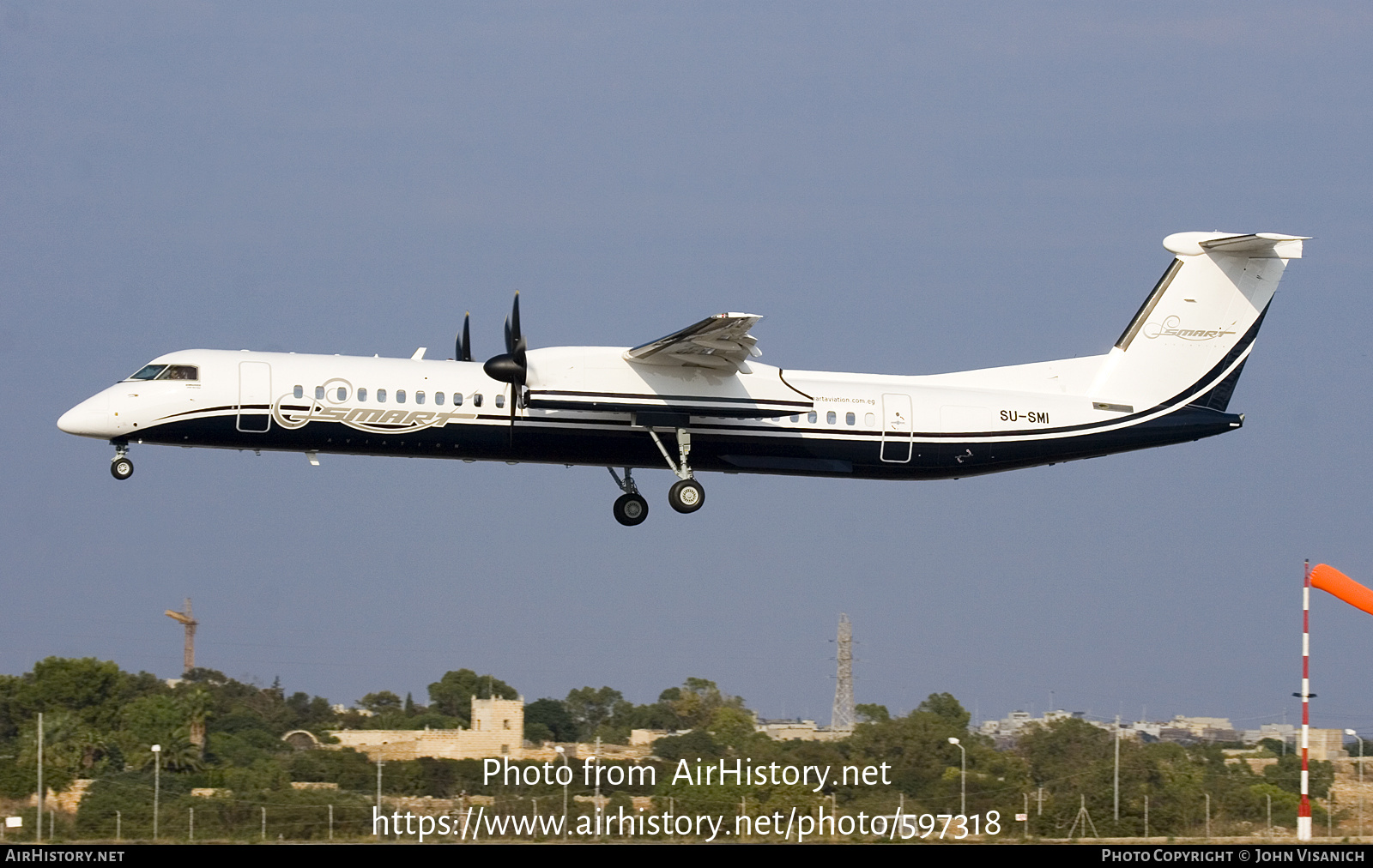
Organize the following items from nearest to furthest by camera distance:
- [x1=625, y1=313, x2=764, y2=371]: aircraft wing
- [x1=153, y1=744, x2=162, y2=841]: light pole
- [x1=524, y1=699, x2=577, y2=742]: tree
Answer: [x1=625, y1=313, x2=764, y2=371]: aircraft wing
[x1=153, y1=744, x2=162, y2=841]: light pole
[x1=524, y1=699, x2=577, y2=742]: tree

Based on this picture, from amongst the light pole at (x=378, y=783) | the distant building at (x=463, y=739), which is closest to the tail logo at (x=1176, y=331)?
the distant building at (x=463, y=739)

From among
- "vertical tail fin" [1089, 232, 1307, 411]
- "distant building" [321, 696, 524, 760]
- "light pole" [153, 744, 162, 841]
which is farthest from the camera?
"distant building" [321, 696, 524, 760]

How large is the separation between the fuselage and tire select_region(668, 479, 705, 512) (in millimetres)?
302

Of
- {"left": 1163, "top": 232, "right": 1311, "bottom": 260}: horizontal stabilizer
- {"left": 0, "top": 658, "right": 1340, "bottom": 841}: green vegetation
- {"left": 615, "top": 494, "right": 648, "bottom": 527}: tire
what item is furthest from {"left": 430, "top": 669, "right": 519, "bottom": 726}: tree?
{"left": 1163, "top": 232, "right": 1311, "bottom": 260}: horizontal stabilizer

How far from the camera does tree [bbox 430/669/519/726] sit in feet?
98.3

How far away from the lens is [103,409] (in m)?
20.6

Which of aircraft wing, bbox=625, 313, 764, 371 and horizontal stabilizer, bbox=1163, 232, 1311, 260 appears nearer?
aircraft wing, bbox=625, 313, 764, 371

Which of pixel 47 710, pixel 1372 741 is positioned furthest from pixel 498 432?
pixel 1372 741

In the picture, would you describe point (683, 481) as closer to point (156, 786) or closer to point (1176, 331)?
point (1176, 331)

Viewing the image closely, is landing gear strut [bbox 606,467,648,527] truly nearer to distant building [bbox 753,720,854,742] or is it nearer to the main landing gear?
the main landing gear

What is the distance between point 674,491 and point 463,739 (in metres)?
7.61

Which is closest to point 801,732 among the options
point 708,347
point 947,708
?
point 947,708

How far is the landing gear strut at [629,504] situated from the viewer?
2286cm

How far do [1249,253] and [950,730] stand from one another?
31.0 ft
